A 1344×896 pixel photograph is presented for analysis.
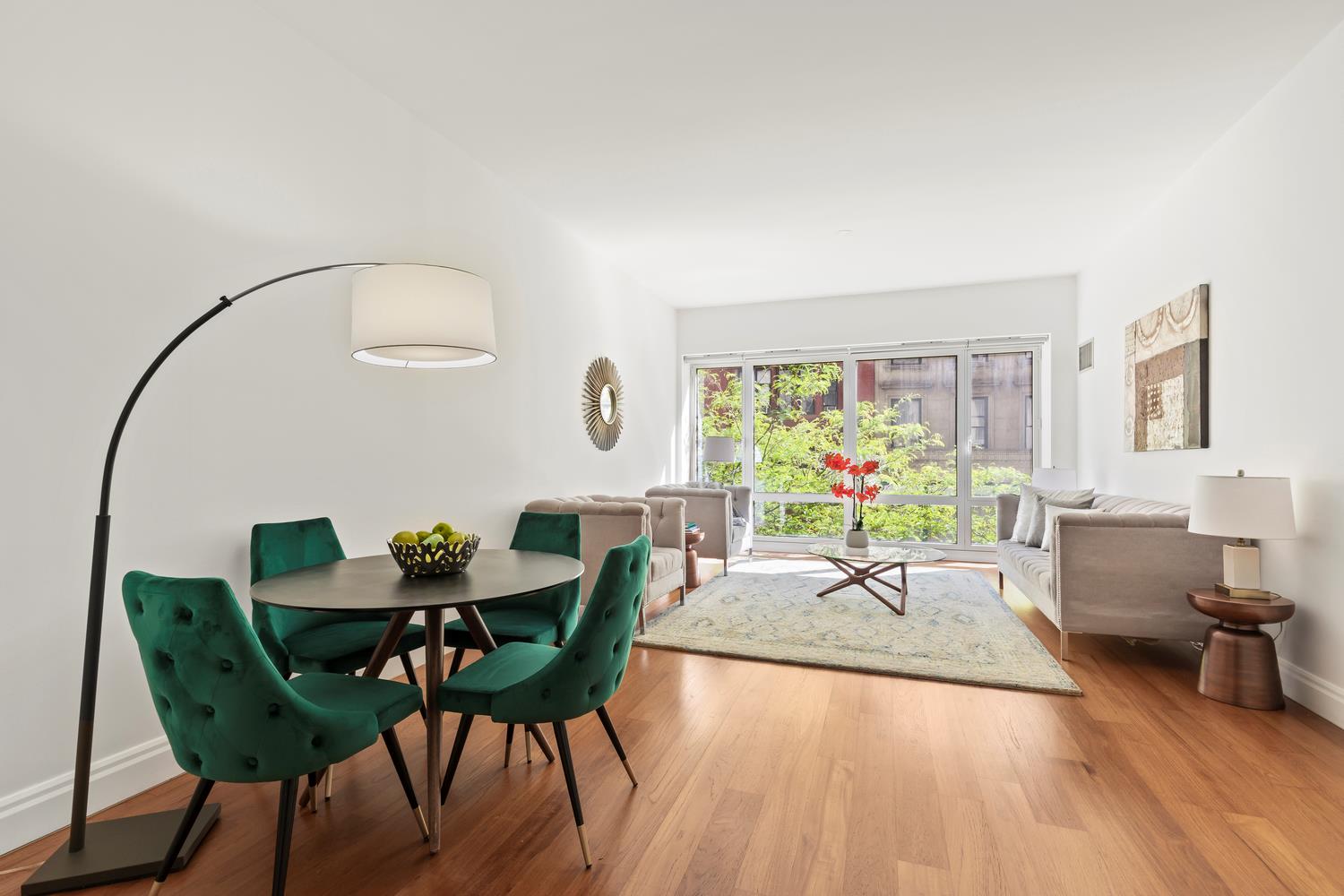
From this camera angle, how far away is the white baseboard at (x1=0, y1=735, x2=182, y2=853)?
1805 mm

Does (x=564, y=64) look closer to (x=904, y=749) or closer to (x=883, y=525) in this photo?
(x=904, y=749)

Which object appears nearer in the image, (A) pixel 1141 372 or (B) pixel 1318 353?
(B) pixel 1318 353

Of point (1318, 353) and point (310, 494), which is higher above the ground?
point (1318, 353)

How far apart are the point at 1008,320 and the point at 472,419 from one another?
512cm

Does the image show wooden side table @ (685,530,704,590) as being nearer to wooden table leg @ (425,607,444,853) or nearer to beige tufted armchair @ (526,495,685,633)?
beige tufted armchair @ (526,495,685,633)

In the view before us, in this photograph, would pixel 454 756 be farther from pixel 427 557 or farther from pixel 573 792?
pixel 427 557

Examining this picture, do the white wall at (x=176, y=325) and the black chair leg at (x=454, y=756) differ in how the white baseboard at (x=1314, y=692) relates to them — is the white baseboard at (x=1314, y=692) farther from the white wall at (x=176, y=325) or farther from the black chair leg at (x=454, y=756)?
the white wall at (x=176, y=325)

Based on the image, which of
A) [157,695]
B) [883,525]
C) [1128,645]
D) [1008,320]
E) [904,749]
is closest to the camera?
[157,695]

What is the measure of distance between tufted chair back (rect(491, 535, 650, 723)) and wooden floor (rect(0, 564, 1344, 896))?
393 millimetres

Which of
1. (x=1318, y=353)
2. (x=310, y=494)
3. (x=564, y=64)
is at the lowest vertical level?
(x=310, y=494)

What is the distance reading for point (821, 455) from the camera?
6.92 m

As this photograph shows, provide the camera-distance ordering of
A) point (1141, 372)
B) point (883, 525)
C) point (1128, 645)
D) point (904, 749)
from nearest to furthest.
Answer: point (904, 749) < point (1128, 645) < point (1141, 372) < point (883, 525)

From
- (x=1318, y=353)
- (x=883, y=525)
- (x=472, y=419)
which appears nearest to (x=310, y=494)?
(x=472, y=419)

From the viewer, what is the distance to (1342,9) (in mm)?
2445
